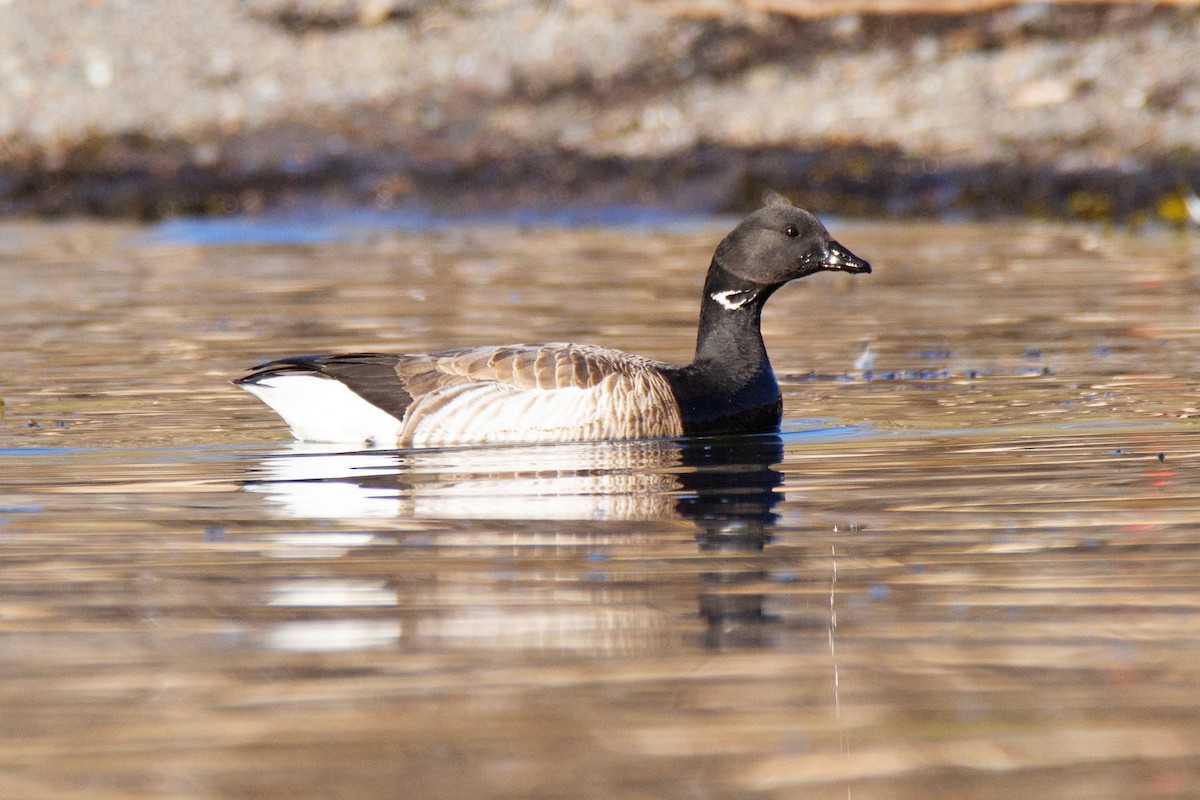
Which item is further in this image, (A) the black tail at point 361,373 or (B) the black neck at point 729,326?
(B) the black neck at point 729,326

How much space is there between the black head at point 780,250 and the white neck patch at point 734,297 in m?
0.06

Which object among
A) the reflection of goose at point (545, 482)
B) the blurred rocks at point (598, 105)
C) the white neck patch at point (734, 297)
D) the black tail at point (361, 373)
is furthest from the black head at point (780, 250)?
the blurred rocks at point (598, 105)

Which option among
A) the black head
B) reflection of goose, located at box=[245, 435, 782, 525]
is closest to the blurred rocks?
the black head

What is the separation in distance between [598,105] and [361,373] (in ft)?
59.0

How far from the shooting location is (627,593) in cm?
603

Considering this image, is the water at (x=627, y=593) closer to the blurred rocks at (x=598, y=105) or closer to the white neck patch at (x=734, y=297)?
the white neck patch at (x=734, y=297)

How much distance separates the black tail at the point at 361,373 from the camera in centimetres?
Answer: 947

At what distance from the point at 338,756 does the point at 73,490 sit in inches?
158

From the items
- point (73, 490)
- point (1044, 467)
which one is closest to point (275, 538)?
point (73, 490)

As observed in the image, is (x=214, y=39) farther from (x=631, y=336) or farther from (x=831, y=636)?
(x=831, y=636)

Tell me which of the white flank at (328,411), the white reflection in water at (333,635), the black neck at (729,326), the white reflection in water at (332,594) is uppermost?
the black neck at (729,326)

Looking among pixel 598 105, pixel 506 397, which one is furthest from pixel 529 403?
pixel 598 105

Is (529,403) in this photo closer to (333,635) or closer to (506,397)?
(506,397)

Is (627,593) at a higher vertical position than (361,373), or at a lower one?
lower
